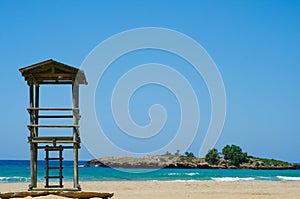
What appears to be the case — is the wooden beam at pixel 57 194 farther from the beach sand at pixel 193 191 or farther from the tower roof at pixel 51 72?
the tower roof at pixel 51 72

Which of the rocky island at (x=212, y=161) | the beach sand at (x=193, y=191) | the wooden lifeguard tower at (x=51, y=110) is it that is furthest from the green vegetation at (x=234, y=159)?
the wooden lifeguard tower at (x=51, y=110)

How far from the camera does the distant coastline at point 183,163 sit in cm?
8652

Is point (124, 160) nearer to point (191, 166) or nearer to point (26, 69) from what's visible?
point (191, 166)

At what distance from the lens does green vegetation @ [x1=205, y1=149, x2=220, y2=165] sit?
93.3 m

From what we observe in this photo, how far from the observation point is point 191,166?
3625 inches

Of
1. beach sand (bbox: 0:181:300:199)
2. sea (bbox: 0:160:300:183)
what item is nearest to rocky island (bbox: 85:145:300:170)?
sea (bbox: 0:160:300:183)

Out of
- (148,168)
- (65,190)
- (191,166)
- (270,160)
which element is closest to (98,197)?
(65,190)

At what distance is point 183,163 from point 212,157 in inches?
209

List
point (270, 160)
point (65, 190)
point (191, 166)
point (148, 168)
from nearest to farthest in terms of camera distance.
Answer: point (65, 190)
point (148, 168)
point (191, 166)
point (270, 160)

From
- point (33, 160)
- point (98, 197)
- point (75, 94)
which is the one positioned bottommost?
point (98, 197)

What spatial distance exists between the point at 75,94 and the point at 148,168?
224ft

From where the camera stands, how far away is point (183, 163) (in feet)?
303

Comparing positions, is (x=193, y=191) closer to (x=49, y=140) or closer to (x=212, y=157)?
(x=49, y=140)

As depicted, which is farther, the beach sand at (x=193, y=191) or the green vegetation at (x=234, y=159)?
the green vegetation at (x=234, y=159)
